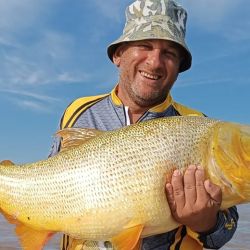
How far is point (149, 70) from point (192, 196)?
4.19 feet

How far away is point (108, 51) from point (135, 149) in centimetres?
150

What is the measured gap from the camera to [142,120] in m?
4.76

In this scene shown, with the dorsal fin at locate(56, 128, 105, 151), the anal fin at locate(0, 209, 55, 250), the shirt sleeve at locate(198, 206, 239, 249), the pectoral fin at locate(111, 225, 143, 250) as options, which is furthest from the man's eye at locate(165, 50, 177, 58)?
the anal fin at locate(0, 209, 55, 250)

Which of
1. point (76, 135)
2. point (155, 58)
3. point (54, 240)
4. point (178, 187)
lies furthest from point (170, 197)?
point (54, 240)

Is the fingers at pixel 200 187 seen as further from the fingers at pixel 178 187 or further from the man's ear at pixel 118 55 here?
the man's ear at pixel 118 55

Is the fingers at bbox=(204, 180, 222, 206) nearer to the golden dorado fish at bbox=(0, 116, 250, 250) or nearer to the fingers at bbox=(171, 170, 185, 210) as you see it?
the golden dorado fish at bbox=(0, 116, 250, 250)

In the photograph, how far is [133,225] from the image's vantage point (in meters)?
3.80

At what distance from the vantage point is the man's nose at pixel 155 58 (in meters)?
4.53

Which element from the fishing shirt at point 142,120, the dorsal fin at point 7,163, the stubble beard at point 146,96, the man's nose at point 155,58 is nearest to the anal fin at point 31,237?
the fishing shirt at point 142,120

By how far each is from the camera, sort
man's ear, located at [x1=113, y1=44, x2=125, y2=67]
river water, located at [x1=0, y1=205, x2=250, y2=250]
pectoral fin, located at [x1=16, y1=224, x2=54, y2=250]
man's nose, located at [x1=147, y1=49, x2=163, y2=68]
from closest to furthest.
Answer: pectoral fin, located at [x1=16, y1=224, x2=54, y2=250], man's nose, located at [x1=147, y1=49, x2=163, y2=68], man's ear, located at [x1=113, y1=44, x2=125, y2=67], river water, located at [x1=0, y1=205, x2=250, y2=250]

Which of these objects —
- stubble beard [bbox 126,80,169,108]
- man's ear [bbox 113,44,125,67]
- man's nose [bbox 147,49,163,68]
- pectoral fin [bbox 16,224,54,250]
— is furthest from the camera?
man's ear [bbox 113,44,125,67]

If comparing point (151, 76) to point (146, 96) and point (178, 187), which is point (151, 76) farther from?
point (178, 187)

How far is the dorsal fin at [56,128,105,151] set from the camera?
13.9 ft

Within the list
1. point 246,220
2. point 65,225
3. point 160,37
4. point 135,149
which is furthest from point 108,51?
point 246,220
